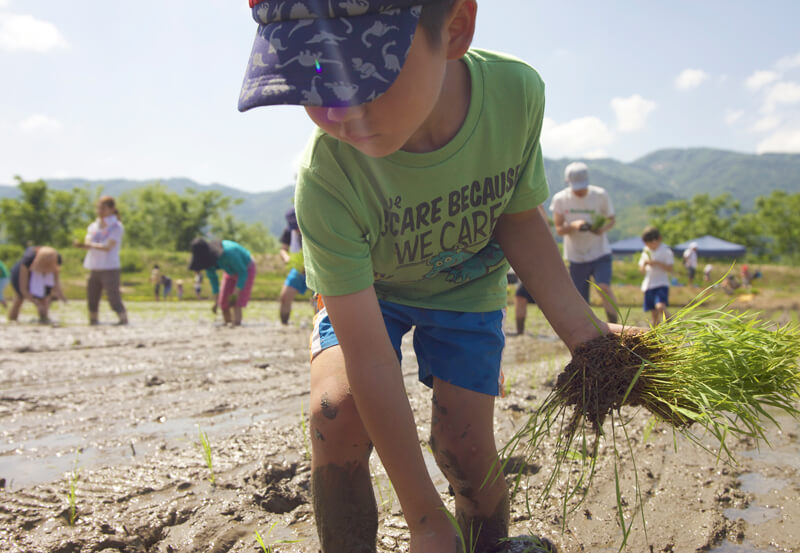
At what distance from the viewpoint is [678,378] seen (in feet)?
5.23

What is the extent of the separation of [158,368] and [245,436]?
2.68 m

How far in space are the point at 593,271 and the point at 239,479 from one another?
16.6 ft

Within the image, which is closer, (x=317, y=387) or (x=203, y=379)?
(x=317, y=387)

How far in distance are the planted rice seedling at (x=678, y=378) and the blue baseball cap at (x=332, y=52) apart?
3.21ft

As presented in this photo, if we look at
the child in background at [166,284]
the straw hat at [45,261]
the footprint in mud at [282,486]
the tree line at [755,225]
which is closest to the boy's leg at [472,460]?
the footprint in mud at [282,486]

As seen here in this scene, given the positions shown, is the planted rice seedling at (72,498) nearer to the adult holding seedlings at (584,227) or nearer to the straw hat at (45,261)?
the adult holding seedlings at (584,227)

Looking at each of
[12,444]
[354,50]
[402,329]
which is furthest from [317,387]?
[12,444]

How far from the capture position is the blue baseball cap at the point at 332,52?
1231 millimetres

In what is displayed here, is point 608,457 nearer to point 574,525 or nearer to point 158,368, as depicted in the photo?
point 574,525

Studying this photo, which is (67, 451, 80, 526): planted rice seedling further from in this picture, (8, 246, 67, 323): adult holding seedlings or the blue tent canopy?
the blue tent canopy

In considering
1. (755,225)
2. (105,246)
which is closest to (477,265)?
(105,246)

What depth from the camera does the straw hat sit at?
1030cm

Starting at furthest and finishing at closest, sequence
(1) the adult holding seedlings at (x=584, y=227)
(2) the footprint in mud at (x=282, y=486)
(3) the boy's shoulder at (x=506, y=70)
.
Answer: (1) the adult holding seedlings at (x=584, y=227) < (2) the footprint in mud at (x=282, y=486) < (3) the boy's shoulder at (x=506, y=70)

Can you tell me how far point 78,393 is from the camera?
14.1 feet
